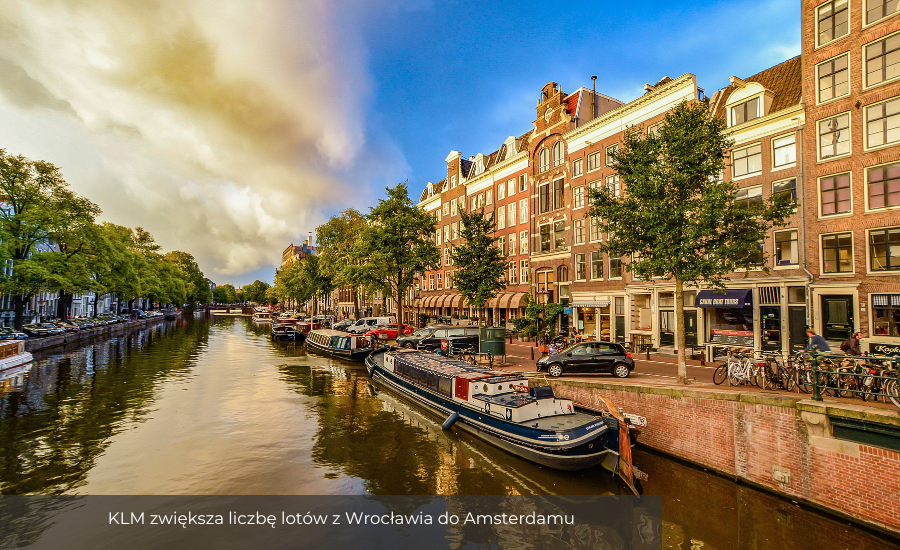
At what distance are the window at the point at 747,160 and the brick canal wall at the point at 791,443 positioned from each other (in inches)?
826

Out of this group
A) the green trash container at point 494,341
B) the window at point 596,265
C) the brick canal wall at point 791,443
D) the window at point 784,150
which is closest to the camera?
the brick canal wall at point 791,443

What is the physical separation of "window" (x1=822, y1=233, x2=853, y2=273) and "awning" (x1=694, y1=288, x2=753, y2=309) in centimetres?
423

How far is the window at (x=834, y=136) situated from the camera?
23.8 m

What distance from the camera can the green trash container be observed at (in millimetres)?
27016

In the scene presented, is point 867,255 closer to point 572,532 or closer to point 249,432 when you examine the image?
point 572,532

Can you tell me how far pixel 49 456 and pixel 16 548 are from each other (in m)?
7.02

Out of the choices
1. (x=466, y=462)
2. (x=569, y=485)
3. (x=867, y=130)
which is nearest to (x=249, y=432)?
(x=466, y=462)

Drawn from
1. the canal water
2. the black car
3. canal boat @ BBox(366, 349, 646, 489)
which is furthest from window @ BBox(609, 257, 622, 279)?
the canal water

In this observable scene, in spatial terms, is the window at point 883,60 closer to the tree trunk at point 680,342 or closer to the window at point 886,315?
the window at point 886,315

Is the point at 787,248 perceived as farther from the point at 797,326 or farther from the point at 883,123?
the point at 883,123

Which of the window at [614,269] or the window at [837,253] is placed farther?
the window at [614,269]

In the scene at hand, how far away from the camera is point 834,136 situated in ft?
79.4

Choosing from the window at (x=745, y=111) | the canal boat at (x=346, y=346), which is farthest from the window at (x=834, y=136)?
the canal boat at (x=346, y=346)

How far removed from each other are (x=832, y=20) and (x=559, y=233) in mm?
24262
